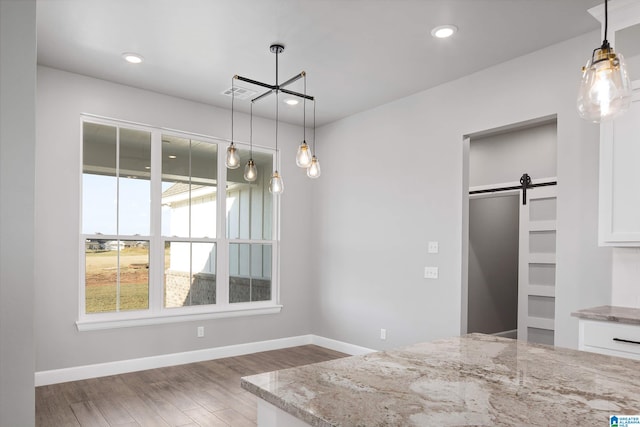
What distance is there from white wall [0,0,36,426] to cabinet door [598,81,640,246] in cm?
311

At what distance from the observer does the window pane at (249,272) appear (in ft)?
17.4

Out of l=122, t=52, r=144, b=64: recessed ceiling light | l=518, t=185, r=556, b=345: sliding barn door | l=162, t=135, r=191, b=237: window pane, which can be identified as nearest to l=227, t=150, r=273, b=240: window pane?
l=162, t=135, r=191, b=237: window pane

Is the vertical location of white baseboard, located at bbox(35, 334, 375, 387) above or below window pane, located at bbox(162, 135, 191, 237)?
below

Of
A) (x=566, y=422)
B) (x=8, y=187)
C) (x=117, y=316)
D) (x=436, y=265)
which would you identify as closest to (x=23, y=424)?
(x=8, y=187)

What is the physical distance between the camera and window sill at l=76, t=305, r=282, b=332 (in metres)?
4.20

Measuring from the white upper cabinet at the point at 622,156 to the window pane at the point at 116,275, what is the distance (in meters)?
4.05

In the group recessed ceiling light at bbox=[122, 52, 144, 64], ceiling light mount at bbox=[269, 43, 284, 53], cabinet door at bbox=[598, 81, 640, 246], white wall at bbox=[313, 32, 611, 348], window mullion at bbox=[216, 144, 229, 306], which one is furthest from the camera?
window mullion at bbox=[216, 144, 229, 306]

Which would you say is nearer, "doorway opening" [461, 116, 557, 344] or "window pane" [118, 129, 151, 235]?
"window pane" [118, 129, 151, 235]

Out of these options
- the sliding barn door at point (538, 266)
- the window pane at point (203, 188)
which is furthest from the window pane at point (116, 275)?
the sliding barn door at point (538, 266)

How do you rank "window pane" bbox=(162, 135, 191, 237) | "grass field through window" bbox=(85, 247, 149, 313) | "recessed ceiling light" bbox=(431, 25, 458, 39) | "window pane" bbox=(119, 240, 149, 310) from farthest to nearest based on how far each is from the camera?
"window pane" bbox=(162, 135, 191, 237)
"window pane" bbox=(119, 240, 149, 310)
"grass field through window" bbox=(85, 247, 149, 313)
"recessed ceiling light" bbox=(431, 25, 458, 39)

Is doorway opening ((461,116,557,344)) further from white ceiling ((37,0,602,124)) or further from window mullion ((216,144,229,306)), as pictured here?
window mullion ((216,144,229,306))

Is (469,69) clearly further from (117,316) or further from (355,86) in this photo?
(117,316)

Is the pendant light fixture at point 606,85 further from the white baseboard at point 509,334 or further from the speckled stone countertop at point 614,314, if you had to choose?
the white baseboard at point 509,334

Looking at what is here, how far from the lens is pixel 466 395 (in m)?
1.20
